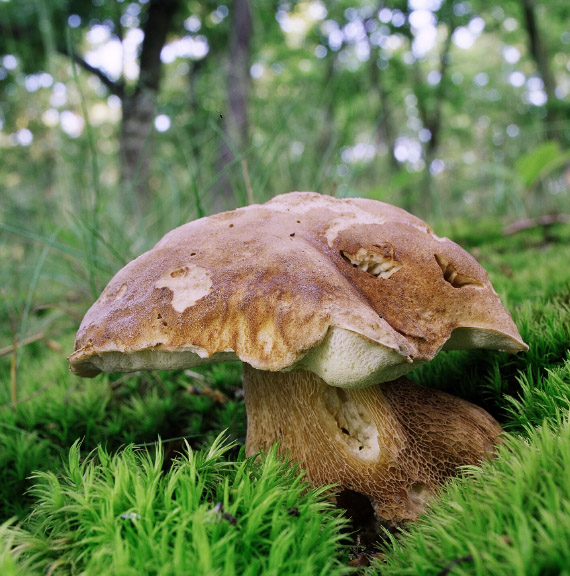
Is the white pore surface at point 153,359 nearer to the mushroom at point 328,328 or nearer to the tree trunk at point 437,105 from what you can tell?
the mushroom at point 328,328

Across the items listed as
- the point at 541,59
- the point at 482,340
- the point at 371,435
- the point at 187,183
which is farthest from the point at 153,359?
the point at 541,59

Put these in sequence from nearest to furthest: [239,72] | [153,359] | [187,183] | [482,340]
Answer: [153,359] < [482,340] < [187,183] < [239,72]

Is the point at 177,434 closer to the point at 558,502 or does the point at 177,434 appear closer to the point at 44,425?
the point at 44,425

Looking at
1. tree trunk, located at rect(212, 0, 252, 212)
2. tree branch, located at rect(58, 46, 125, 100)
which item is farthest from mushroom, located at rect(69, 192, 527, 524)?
tree branch, located at rect(58, 46, 125, 100)

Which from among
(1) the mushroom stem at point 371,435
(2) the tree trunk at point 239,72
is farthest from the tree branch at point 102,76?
(1) the mushroom stem at point 371,435

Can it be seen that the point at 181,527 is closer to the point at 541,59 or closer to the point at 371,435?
the point at 371,435

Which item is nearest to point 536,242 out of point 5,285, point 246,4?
point 5,285

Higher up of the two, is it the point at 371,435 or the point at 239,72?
the point at 239,72
